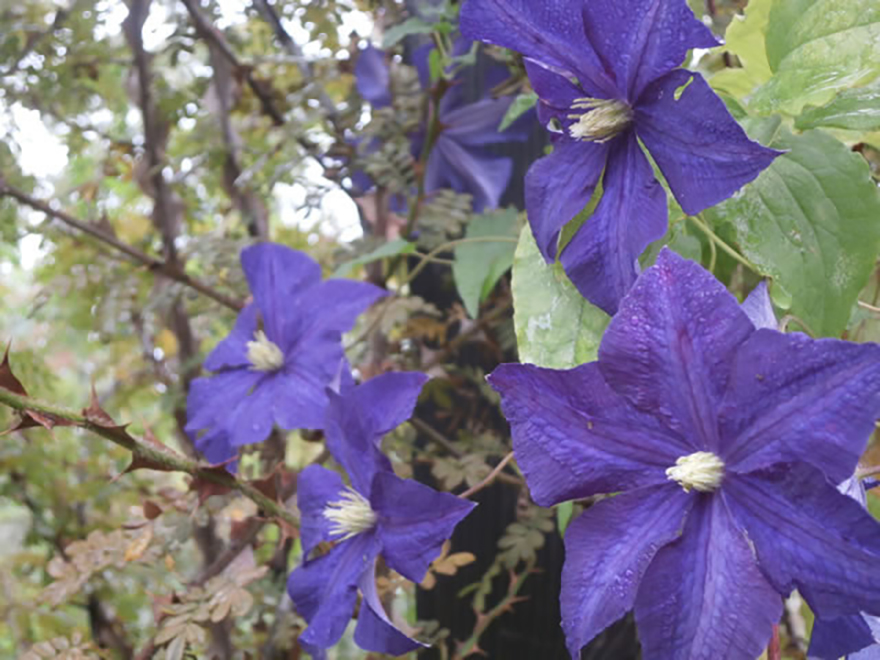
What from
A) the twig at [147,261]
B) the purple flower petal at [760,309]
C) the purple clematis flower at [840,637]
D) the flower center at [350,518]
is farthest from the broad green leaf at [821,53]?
the twig at [147,261]

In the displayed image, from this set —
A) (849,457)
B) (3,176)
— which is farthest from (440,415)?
(849,457)

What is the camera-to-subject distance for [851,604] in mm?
330

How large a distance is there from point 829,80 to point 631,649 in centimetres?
72

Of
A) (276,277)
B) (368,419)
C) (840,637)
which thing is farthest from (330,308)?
(840,637)

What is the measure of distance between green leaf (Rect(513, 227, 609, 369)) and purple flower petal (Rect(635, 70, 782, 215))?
79 millimetres

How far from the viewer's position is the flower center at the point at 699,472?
379mm

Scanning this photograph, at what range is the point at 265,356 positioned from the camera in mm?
795

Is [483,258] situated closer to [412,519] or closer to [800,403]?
[412,519]

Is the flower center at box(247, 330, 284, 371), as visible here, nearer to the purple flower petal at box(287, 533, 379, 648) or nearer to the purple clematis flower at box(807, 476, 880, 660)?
the purple flower petal at box(287, 533, 379, 648)

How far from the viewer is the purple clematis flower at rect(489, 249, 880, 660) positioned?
1.10 ft

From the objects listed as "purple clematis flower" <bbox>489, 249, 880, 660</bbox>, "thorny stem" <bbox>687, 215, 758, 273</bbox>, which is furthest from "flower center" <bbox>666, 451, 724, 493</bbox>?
"thorny stem" <bbox>687, 215, 758, 273</bbox>

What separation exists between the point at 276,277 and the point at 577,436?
0.46 m

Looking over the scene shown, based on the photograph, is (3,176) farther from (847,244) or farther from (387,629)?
(847,244)

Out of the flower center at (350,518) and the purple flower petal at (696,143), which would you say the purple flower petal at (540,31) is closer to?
the purple flower petal at (696,143)
